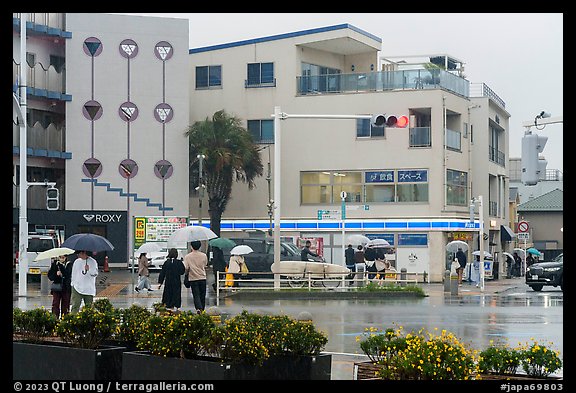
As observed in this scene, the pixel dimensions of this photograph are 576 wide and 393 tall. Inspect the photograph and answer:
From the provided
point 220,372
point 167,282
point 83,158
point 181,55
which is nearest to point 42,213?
point 83,158

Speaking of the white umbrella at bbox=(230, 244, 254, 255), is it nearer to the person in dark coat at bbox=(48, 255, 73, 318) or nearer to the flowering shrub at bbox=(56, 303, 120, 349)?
the person in dark coat at bbox=(48, 255, 73, 318)

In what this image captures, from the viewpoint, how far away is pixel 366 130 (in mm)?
56250

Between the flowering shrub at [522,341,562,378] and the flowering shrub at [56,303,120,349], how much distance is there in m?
5.21

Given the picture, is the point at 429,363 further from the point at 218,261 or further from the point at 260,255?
the point at 260,255

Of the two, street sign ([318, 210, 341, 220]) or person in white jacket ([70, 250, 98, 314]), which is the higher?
street sign ([318, 210, 341, 220])

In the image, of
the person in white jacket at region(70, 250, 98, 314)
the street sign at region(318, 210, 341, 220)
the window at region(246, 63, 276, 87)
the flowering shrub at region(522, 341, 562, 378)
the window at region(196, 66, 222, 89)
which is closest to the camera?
the flowering shrub at region(522, 341, 562, 378)

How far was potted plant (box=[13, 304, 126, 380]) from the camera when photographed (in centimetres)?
1220

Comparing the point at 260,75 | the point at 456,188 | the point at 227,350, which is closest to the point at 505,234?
the point at 456,188

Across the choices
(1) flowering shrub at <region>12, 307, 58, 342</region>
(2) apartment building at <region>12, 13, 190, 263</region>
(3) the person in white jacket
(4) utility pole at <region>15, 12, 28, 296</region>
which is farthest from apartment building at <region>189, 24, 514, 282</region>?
(1) flowering shrub at <region>12, 307, 58, 342</region>

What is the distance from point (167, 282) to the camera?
934 inches

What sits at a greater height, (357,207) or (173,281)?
(357,207)

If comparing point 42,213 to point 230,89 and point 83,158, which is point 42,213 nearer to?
point 83,158

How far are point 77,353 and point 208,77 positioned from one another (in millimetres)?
48790
